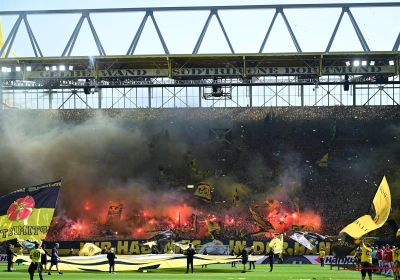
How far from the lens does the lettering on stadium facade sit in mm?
56031

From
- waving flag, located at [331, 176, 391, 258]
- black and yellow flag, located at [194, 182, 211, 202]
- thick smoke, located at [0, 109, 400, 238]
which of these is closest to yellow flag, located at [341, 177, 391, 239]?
waving flag, located at [331, 176, 391, 258]

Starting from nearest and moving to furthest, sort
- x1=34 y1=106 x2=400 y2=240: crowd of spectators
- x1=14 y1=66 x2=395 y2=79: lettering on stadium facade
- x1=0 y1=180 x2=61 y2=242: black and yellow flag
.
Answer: x1=0 y1=180 x2=61 y2=242: black and yellow flag < x1=14 y1=66 x2=395 y2=79: lettering on stadium facade < x1=34 y1=106 x2=400 y2=240: crowd of spectators

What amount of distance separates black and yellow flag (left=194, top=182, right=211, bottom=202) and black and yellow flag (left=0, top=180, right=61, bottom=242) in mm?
27828

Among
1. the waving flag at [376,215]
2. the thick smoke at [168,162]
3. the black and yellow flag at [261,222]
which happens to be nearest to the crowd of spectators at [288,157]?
the thick smoke at [168,162]

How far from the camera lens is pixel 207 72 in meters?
56.8

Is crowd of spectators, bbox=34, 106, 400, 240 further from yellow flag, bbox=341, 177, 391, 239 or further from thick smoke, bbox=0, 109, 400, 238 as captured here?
yellow flag, bbox=341, 177, 391, 239

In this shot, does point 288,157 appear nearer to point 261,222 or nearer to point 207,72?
point 261,222

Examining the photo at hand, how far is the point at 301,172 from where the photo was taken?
198 feet

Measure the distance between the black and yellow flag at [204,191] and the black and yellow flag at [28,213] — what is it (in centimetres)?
2783

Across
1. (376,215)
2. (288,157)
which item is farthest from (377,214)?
(288,157)

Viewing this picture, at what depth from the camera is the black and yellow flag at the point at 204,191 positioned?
5909cm

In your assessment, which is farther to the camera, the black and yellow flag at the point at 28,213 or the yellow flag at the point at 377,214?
the yellow flag at the point at 377,214

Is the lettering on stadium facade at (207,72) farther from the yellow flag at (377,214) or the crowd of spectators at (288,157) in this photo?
the yellow flag at (377,214)

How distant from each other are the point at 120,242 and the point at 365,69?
70.7 feet
